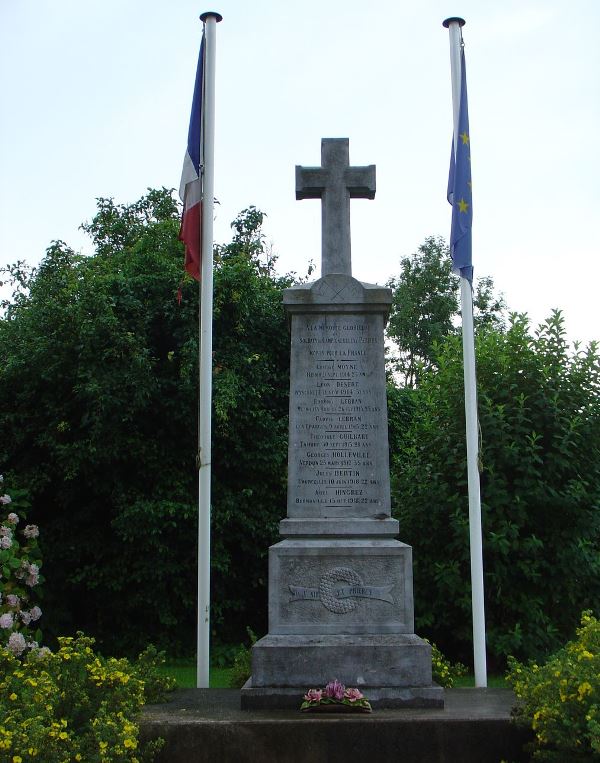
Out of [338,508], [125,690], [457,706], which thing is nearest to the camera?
[125,690]

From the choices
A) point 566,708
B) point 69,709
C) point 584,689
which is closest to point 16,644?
point 69,709

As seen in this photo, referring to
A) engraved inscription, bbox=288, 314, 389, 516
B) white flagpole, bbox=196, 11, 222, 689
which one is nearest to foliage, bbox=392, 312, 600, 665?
white flagpole, bbox=196, 11, 222, 689

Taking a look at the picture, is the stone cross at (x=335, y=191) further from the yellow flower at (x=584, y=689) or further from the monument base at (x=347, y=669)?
the yellow flower at (x=584, y=689)

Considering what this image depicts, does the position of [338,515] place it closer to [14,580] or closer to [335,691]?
[335,691]

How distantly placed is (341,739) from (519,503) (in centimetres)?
525

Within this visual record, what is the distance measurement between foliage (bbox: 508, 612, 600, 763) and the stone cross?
345 cm

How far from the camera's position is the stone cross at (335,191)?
7066 millimetres

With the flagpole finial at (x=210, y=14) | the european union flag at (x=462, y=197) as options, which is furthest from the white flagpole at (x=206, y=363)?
the european union flag at (x=462, y=197)

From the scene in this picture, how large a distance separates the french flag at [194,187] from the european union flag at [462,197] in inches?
98.1

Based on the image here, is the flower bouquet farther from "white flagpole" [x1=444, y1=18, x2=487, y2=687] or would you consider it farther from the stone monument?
"white flagpole" [x1=444, y1=18, x2=487, y2=687]

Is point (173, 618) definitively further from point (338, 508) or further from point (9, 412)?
point (338, 508)

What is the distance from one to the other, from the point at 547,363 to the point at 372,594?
5368 millimetres

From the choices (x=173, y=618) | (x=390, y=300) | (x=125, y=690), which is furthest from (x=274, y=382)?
(x=125, y=690)

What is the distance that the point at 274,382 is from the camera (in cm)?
1291
